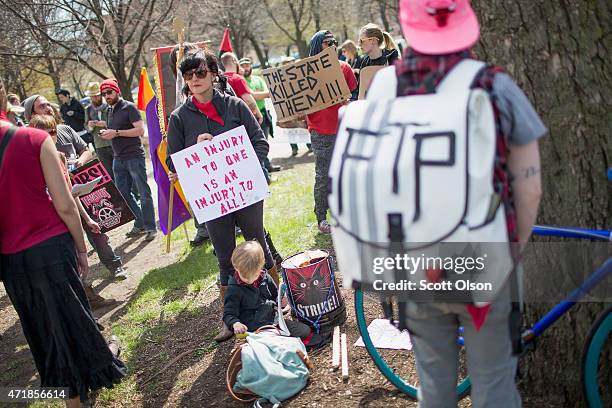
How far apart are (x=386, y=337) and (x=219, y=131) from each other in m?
1.88

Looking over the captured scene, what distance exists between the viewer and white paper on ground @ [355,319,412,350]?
11.8 feet

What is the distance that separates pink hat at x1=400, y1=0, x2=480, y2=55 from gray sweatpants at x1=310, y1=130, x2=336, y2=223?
4.15 metres

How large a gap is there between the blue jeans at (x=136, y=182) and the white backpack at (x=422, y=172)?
6123 millimetres

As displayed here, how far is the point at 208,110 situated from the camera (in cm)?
429

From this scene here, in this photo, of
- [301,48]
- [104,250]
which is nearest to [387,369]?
[104,250]

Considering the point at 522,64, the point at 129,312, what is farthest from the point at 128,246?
the point at 522,64

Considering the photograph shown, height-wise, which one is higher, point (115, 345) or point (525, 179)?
point (525, 179)

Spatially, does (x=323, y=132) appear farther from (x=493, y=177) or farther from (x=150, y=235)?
(x=493, y=177)

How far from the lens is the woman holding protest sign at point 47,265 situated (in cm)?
302

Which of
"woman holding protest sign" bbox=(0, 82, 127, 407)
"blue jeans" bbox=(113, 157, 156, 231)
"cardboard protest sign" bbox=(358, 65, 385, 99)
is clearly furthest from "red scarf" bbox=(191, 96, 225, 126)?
"blue jeans" bbox=(113, 157, 156, 231)

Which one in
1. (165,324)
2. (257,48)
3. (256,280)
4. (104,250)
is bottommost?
(165,324)

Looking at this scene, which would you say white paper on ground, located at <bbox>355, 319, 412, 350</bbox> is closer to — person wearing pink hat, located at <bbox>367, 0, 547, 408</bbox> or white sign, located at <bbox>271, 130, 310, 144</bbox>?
person wearing pink hat, located at <bbox>367, 0, 547, 408</bbox>

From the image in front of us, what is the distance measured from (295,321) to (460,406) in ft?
4.19

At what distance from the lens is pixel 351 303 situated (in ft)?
14.6
